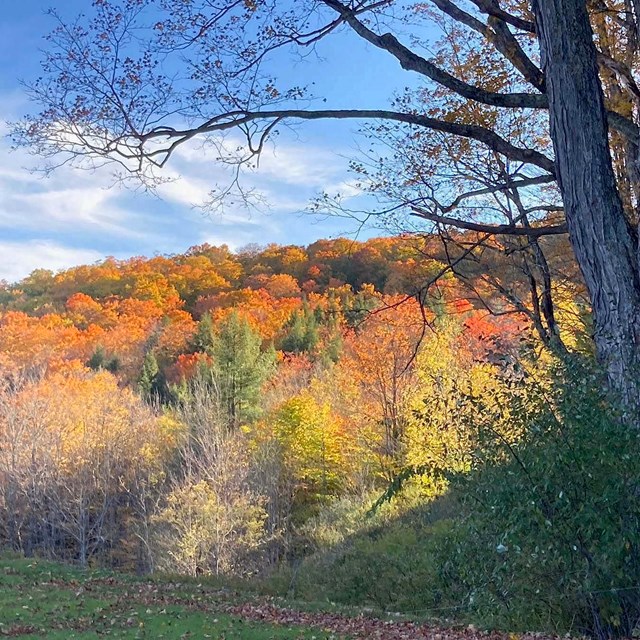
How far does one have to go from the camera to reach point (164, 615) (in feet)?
34.9

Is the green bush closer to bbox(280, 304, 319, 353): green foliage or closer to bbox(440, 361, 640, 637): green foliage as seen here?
bbox(440, 361, 640, 637): green foliage

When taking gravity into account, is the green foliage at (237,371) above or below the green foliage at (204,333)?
below

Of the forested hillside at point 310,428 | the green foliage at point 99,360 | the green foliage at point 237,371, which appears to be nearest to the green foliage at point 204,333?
the forested hillside at point 310,428

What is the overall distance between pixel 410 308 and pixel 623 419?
15.3 metres

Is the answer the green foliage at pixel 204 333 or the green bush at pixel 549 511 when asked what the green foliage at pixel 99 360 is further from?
the green bush at pixel 549 511

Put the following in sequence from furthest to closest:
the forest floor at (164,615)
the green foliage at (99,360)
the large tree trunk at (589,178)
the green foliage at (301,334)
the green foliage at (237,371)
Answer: the green foliage at (301,334)
the green foliage at (99,360)
the green foliage at (237,371)
the forest floor at (164,615)
the large tree trunk at (589,178)

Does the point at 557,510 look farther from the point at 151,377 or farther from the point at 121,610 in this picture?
the point at 151,377

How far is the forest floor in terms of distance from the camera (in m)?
8.49

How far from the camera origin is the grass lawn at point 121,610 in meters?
8.97

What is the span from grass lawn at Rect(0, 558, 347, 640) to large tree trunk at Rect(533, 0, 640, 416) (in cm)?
499

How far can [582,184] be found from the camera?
5090mm

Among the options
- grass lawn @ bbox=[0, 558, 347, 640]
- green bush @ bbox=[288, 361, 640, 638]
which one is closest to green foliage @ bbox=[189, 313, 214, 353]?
grass lawn @ bbox=[0, 558, 347, 640]

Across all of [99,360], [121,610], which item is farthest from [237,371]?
[121,610]

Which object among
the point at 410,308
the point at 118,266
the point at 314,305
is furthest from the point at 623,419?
the point at 118,266
